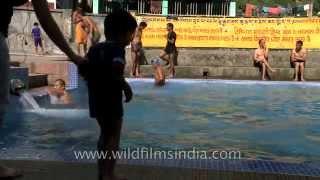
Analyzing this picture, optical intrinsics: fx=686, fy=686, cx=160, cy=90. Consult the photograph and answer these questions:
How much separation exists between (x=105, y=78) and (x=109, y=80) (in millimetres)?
28

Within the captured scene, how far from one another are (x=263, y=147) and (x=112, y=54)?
374 cm

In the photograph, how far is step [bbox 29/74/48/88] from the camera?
43.7 ft

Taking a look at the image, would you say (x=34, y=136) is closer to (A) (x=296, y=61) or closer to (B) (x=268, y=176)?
(B) (x=268, y=176)

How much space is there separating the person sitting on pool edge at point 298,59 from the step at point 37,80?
28.4ft

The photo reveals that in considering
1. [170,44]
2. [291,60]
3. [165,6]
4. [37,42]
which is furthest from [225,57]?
[165,6]

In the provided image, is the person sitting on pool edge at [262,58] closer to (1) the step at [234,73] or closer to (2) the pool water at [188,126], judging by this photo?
(1) the step at [234,73]

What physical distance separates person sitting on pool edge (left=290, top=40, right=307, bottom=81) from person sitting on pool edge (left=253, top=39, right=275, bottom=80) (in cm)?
77

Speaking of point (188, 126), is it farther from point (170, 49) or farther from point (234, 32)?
point (234, 32)

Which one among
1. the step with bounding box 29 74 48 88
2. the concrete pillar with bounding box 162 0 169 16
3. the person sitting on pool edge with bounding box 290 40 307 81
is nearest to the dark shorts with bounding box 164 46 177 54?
the person sitting on pool edge with bounding box 290 40 307 81

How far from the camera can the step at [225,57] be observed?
22.5 m

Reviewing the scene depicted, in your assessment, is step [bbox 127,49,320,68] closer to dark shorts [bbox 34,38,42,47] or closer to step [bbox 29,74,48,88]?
dark shorts [bbox 34,38,42,47]

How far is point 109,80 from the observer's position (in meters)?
4.32

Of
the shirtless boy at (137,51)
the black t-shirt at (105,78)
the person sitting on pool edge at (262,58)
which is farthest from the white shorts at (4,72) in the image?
the person sitting on pool edge at (262,58)

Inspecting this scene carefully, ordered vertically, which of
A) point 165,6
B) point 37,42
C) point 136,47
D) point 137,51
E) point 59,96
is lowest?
point 59,96
